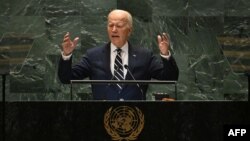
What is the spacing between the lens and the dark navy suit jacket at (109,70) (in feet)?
15.2

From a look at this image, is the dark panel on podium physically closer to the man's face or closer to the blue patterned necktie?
the blue patterned necktie

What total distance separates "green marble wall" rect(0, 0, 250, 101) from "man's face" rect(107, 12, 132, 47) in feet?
4.30

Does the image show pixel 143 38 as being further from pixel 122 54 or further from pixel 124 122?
pixel 124 122

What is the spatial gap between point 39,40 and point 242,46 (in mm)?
2315

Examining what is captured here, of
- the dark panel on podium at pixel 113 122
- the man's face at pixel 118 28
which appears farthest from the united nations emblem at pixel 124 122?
the man's face at pixel 118 28

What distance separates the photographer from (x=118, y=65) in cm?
491

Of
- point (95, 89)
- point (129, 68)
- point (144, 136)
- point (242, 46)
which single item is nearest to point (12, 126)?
point (144, 136)

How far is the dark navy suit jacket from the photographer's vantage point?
4621 millimetres

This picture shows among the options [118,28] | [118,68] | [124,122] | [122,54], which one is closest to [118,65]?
[118,68]

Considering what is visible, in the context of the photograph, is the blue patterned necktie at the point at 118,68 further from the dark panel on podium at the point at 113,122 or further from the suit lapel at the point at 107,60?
the dark panel on podium at the point at 113,122

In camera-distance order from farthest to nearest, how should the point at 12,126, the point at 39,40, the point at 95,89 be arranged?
the point at 39,40
the point at 95,89
the point at 12,126

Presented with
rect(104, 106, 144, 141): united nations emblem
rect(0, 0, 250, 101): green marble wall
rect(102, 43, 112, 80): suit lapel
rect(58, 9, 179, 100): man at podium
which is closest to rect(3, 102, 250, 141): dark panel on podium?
rect(104, 106, 144, 141): united nations emblem

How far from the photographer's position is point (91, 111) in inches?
140

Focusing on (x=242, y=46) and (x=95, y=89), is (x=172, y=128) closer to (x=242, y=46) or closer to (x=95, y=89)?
(x=95, y=89)
